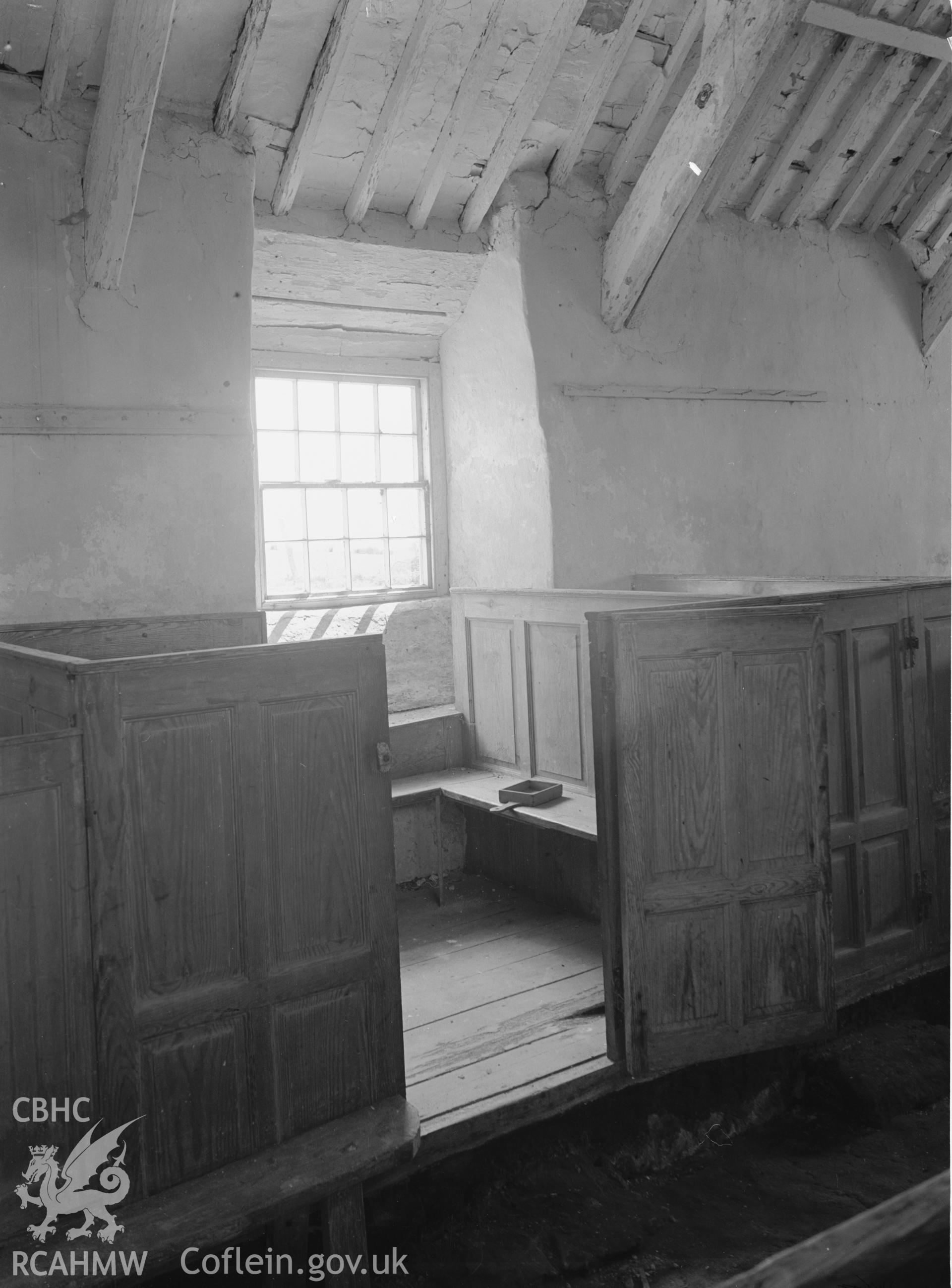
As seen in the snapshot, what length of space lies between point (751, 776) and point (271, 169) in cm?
344

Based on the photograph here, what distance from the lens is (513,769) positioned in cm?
537

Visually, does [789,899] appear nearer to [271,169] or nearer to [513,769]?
[513,769]

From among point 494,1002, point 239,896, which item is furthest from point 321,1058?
point 494,1002

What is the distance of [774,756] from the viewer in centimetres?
358

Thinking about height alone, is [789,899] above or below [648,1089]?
above

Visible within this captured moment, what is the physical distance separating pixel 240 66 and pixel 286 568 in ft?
7.91

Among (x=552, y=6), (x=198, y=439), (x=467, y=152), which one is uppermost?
(x=552, y=6)

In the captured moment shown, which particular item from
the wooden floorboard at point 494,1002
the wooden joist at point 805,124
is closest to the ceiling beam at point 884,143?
the wooden joist at point 805,124

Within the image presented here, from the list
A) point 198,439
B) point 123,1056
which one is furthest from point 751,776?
point 198,439

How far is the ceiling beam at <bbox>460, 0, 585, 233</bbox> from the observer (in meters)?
4.70

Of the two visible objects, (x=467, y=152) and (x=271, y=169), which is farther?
(x=467, y=152)

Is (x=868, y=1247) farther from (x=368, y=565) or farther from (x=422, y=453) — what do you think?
(x=422, y=453)

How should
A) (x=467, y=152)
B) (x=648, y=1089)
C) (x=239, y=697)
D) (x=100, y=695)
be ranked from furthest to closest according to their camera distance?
(x=467, y=152) → (x=648, y=1089) → (x=239, y=697) → (x=100, y=695)

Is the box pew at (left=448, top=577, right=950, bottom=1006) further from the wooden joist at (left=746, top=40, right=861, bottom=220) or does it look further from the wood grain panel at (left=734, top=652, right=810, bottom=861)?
the wooden joist at (left=746, top=40, right=861, bottom=220)
